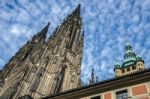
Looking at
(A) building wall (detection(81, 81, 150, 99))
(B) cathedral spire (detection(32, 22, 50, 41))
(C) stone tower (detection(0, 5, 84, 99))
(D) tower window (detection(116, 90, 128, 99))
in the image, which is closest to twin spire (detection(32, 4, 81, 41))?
(B) cathedral spire (detection(32, 22, 50, 41))

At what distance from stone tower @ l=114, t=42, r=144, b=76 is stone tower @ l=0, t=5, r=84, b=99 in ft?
34.7

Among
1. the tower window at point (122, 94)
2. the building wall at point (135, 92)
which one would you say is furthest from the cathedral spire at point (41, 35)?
the tower window at point (122, 94)

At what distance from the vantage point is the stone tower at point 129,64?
2182 inches

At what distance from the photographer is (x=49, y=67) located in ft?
146

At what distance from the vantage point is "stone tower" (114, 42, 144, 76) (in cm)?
5542

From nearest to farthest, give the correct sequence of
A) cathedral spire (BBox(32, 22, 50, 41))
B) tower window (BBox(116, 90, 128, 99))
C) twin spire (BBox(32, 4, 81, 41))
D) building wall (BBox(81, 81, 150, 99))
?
building wall (BBox(81, 81, 150, 99)) → tower window (BBox(116, 90, 128, 99)) → twin spire (BBox(32, 4, 81, 41)) → cathedral spire (BBox(32, 22, 50, 41))

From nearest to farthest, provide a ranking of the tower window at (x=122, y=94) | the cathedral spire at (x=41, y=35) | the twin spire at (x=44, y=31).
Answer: the tower window at (x=122, y=94) → the twin spire at (x=44, y=31) → the cathedral spire at (x=41, y=35)

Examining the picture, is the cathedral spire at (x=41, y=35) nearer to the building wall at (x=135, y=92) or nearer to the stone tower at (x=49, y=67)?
the stone tower at (x=49, y=67)

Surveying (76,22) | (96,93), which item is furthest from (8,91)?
(96,93)

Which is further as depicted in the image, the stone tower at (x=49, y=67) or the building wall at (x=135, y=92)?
the stone tower at (x=49, y=67)

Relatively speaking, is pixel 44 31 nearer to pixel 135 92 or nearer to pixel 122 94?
pixel 122 94

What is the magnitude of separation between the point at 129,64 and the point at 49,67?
75.1ft

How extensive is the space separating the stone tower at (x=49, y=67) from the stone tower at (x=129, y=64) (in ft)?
34.7

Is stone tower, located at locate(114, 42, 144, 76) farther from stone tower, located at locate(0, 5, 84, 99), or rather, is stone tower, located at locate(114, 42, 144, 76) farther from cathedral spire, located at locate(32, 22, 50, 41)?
cathedral spire, located at locate(32, 22, 50, 41)
